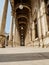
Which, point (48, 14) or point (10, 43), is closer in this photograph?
point (48, 14)

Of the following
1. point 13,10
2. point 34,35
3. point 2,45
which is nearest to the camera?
point 2,45

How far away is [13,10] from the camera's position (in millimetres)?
23516

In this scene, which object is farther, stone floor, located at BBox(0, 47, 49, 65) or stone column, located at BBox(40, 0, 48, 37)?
stone column, located at BBox(40, 0, 48, 37)

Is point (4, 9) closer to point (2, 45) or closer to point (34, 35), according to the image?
point (2, 45)

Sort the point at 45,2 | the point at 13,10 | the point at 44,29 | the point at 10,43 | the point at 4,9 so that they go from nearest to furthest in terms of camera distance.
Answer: the point at 4,9 → the point at 44,29 → the point at 45,2 → the point at 10,43 → the point at 13,10

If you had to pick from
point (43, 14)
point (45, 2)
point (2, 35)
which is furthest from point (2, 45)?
point (45, 2)

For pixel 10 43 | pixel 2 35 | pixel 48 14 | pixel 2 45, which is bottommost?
pixel 10 43

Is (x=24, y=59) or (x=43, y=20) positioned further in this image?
(x=43, y=20)

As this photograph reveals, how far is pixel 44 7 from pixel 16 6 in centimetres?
1179

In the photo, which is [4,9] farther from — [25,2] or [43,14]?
[25,2]

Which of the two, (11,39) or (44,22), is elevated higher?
(44,22)

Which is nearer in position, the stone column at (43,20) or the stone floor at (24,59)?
the stone floor at (24,59)

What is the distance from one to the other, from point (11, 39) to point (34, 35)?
11.8 ft

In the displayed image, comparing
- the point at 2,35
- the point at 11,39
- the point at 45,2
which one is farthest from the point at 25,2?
the point at 2,35
